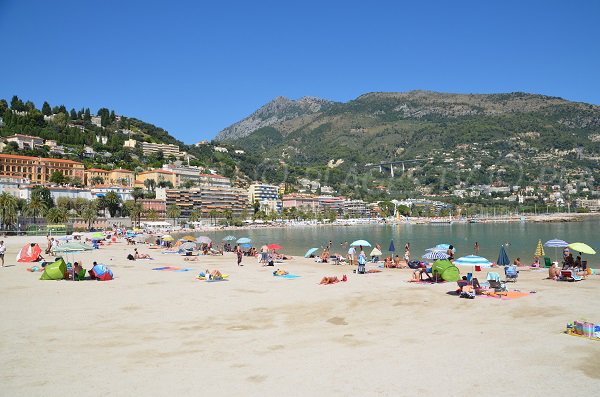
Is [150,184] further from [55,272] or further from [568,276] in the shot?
[568,276]

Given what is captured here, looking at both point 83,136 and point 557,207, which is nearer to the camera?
point 83,136

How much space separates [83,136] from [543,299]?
143885 millimetres

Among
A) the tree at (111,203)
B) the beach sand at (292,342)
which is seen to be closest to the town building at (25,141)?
the tree at (111,203)

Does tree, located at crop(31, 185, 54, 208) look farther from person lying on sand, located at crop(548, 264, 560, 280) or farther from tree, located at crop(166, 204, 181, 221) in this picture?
person lying on sand, located at crop(548, 264, 560, 280)

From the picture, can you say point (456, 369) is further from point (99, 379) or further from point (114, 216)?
point (114, 216)

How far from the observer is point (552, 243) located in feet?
78.8

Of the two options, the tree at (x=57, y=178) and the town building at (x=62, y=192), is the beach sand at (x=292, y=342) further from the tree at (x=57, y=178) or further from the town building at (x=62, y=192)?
the tree at (x=57, y=178)

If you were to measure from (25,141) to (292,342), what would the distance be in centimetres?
12635

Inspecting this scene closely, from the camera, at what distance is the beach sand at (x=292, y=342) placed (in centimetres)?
759

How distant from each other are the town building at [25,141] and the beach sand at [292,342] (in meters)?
113

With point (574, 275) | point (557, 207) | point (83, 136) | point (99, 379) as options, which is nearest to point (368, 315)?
point (99, 379)

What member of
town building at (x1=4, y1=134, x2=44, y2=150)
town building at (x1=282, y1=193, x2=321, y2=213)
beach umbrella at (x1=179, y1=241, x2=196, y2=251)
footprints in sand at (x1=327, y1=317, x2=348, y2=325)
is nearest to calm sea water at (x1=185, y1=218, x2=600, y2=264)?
beach umbrella at (x1=179, y1=241, x2=196, y2=251)

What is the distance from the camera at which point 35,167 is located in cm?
10306

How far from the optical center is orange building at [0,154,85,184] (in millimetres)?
98688
